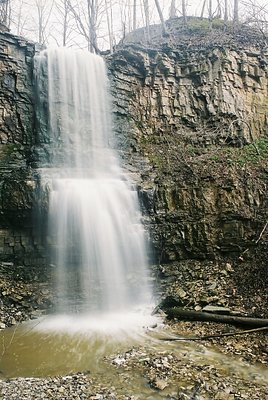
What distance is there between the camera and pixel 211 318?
803 centimetres

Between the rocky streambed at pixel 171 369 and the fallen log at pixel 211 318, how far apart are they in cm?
14

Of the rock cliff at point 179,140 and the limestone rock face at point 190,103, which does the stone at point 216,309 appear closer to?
the rock cliff at point 179,140

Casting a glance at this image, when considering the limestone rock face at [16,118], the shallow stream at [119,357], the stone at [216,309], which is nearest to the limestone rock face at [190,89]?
the limestone rock face at [16,118]

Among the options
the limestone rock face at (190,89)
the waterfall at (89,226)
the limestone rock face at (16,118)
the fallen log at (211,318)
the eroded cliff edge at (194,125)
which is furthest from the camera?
the limestone rock face at (190,89)

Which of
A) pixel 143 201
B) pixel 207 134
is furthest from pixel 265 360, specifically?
pixel 207 134

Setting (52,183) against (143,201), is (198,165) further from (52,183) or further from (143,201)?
(52,183)

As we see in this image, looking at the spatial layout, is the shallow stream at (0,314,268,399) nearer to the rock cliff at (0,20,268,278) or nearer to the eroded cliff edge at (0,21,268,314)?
the eroded cliff edge at (0,21,268,314)

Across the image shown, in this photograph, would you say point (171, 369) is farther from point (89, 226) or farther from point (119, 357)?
point (89, 226)

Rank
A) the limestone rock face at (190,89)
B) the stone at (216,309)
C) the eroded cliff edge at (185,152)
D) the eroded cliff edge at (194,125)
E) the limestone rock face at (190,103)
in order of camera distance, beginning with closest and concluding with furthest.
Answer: the stone at (216,309)
the eroded cliff edge at (185,152)
the eroded cliff edge at (194,125)
the limestone rock face at (190,103)
the limestone rock face at (190,89)

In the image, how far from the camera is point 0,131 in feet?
42.8

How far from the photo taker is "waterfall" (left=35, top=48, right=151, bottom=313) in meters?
9.99

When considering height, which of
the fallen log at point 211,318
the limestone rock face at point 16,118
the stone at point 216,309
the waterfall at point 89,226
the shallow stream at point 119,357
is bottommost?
the shallow stream at point 119,357

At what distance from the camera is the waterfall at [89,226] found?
999cm

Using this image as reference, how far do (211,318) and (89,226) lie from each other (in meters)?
4.36
